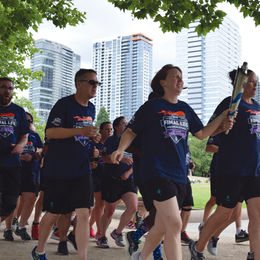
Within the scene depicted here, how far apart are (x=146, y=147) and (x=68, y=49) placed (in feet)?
407

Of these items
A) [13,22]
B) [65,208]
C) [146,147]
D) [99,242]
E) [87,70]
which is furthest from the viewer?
[13,22]

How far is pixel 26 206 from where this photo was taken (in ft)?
24.5

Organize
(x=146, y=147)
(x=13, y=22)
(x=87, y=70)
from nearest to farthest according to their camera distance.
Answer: (x=146, y=147), (x=87, y=70), (x=13, y=22)

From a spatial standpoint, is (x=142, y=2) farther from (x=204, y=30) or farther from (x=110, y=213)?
(x=110, y=213)

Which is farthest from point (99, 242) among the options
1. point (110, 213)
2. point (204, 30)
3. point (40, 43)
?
point (40, 43)

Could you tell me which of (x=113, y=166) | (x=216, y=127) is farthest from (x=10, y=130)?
(x=216, y=127)

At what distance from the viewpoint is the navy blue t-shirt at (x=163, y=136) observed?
152 inches

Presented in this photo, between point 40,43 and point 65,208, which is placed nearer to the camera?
point 65,208

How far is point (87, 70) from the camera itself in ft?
16.1

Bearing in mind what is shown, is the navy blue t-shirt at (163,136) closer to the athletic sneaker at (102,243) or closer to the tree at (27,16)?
the athletic sneaker at (102,243)

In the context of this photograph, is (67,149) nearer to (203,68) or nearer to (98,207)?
(98,207)

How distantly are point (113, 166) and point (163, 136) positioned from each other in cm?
334

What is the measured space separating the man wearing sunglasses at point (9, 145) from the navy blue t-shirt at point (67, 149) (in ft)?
3.64

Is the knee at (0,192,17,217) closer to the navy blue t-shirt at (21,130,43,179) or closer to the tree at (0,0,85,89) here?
the navy blue t-shirt at (21,130,43,179)
